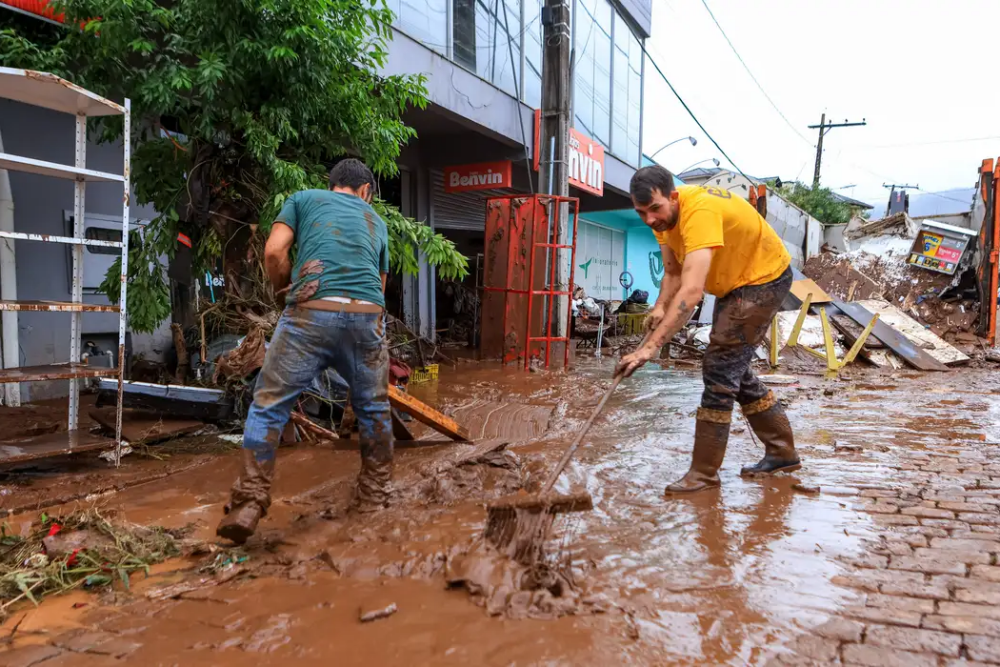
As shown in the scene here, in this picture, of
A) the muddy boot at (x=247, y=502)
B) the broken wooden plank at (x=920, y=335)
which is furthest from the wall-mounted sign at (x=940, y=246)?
the muddy boot at (x=247, y=502)

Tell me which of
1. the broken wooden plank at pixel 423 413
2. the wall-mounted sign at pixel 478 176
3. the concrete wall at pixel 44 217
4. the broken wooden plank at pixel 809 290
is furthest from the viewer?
the broken wooden plank at pixel 809 290

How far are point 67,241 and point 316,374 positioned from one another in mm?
1810

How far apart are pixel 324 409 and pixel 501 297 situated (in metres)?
4.54

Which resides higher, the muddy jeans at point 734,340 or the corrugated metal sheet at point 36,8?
the corrugated metal sheet at point 36,8

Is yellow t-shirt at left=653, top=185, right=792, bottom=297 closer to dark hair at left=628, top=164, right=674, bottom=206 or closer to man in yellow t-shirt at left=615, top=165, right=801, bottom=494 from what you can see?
man in yellow t-shirt at left=615, top=165, right=801, bottom=494

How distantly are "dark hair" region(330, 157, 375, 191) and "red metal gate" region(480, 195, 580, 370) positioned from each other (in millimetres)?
5475

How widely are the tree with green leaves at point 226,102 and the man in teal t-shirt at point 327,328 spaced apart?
198 centimetres

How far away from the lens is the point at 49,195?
5.87m

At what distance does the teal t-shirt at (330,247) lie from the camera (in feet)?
9.57

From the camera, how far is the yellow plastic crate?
7.26 meters

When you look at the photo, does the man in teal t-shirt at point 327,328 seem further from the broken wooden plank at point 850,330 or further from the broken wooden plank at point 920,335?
the broken wooden plank at point 920,335

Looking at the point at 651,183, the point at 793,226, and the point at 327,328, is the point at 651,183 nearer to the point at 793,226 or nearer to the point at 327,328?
the point at 327,328

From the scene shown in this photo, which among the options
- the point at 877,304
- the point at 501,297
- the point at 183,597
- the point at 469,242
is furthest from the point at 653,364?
the point at 183,597

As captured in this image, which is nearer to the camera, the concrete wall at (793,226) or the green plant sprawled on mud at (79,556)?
the green plant sprawled on mud at (79,556)
